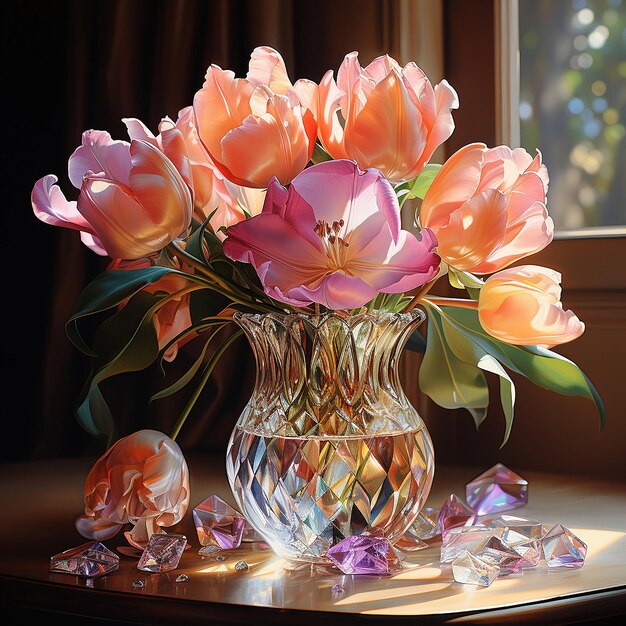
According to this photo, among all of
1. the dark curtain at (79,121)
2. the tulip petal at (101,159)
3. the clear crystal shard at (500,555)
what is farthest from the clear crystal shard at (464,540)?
the dark curtain at (79,121)

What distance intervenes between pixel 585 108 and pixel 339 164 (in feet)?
2.29

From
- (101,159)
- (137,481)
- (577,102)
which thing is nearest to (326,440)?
(137,481)

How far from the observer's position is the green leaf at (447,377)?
33.5 inches

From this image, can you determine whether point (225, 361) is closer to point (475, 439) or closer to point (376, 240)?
point (475, 439)

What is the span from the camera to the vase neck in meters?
0.73

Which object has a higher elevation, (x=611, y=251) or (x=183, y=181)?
(x=183, y=181)

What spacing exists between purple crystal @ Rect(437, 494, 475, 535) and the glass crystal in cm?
18

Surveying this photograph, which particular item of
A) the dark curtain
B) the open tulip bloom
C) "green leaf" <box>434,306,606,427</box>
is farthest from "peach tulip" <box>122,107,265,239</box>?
the dark curtain

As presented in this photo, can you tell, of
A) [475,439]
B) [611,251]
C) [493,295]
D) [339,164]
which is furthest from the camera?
[475,439]

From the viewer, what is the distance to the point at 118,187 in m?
0.68

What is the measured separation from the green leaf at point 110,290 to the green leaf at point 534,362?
0.27 m

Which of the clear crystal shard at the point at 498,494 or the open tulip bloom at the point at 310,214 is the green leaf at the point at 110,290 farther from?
the clear crystal shard at the point at 498,494

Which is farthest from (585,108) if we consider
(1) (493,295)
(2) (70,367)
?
(2) (70,367)

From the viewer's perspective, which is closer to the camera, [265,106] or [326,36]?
[265,106]
